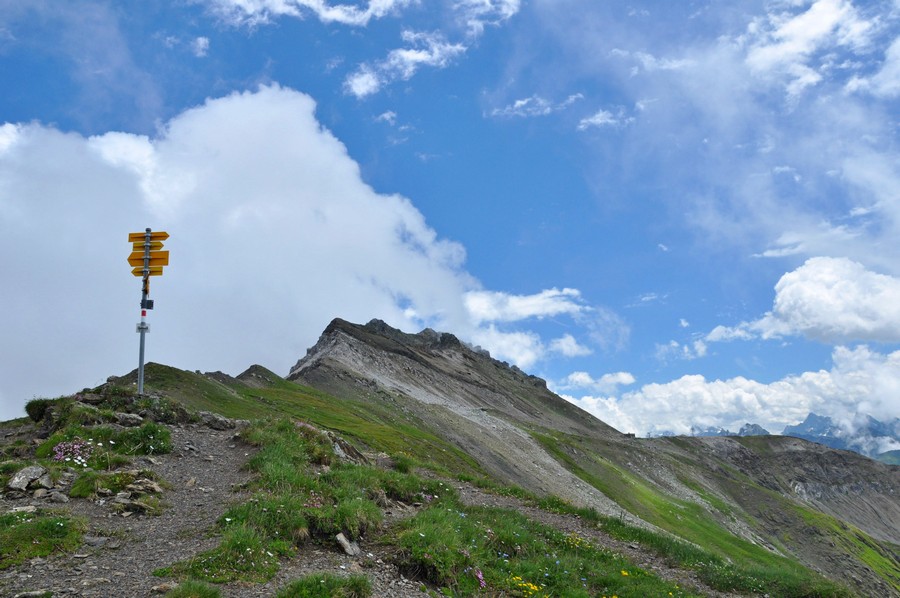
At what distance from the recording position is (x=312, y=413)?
6194 centimetres

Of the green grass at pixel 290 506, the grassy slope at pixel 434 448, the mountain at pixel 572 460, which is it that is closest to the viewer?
the green grass at pixel 290 506

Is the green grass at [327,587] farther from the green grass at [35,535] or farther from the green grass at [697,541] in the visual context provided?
the green grass at [697,541]

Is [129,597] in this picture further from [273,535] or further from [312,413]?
[312,413]

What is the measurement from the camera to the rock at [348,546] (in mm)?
13497

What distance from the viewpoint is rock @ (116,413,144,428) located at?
22.6 m

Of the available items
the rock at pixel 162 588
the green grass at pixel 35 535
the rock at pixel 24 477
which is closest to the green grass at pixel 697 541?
the rock at pixel 162 588

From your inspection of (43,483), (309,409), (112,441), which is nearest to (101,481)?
(43,483)

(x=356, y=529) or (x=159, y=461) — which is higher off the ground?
(x=159, y=461)

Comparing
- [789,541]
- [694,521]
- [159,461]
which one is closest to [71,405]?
[159,461]

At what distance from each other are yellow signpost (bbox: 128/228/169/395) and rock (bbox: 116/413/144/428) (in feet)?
9.85

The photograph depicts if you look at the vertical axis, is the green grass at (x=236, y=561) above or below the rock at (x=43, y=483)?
below

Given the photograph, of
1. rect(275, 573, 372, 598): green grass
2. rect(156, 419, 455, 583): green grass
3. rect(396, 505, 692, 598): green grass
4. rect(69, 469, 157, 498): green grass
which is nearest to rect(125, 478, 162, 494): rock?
rect(69, 469, 157, 498): green grass

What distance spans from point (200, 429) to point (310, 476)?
9.54m

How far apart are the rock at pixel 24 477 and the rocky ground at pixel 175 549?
32cm
